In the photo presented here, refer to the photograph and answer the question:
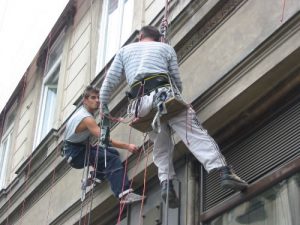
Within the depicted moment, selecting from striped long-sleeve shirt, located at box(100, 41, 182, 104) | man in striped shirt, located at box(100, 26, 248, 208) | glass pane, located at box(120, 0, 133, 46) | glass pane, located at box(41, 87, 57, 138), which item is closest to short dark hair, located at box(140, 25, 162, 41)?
man in striped shirt, located at box(100, 26, 248, 208)

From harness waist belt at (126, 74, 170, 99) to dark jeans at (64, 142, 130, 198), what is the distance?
159 centimetres

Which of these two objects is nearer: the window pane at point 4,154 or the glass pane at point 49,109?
the glass pane at point 49,109

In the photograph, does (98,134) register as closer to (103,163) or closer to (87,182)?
(103,163)

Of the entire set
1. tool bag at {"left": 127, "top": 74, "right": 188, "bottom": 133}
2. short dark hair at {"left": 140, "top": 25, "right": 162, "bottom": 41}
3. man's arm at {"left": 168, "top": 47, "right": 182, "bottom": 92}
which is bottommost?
tool bag at {"left": 127, "top": 74, "right": 188, "bottom": 133}

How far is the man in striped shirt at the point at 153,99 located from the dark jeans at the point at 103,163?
115 cm

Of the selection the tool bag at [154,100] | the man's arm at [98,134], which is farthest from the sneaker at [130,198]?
the tool bag at [154,100]

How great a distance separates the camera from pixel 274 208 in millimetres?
6098

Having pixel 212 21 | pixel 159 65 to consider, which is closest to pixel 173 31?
pixel 212 21

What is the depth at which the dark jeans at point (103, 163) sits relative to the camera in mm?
8141

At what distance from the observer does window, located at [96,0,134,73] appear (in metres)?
10.9

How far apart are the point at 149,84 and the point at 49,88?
24.8ft

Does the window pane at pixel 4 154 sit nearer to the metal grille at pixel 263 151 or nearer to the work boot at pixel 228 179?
the metal grille at pixel 263 151

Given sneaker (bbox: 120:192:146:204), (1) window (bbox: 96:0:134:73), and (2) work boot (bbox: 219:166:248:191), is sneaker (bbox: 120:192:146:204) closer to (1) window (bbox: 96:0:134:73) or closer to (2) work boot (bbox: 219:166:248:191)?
(2) work boot (bbox: 219:166:248:191)

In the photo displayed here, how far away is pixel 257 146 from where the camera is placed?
669 cm
